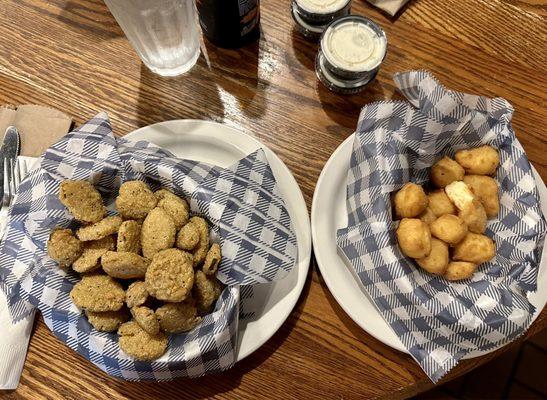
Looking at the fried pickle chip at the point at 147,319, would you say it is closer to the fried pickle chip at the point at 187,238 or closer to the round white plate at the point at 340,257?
the fried pickle chip at the point at 187,238

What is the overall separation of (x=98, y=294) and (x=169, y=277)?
11 cm

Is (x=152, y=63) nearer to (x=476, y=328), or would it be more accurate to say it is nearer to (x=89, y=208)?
(x=89, y=208)

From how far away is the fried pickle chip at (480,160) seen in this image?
76 centimetres

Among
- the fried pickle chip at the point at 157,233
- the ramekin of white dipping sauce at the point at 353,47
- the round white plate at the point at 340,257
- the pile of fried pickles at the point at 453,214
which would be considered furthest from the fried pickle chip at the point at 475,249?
the fried pickle chip at the point at 157,233

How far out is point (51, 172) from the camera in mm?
720

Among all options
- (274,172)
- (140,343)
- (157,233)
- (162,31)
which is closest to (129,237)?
(157,233)

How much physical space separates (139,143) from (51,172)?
14cm

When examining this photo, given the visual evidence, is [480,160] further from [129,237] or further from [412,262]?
[129,237]

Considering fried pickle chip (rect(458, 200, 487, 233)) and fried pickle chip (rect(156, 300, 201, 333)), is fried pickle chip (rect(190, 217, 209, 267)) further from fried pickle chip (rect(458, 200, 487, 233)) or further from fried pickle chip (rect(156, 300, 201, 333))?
fried pickle chip (rect(458, 200, 487, 233))

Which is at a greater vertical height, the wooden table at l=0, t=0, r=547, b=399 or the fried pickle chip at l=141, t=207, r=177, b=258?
the wooden table at l=0, t=0, r=547, b=399

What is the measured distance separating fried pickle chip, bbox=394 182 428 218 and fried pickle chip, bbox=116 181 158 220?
15.2 inches

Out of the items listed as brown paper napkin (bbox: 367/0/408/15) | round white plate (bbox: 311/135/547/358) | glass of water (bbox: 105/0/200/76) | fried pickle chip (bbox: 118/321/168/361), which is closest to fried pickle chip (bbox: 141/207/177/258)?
fried pickle chip (bbox: 118/321/168/361)

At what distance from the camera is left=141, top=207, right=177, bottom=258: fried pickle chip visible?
66cm

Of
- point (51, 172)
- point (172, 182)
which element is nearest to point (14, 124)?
point (51, 172)
